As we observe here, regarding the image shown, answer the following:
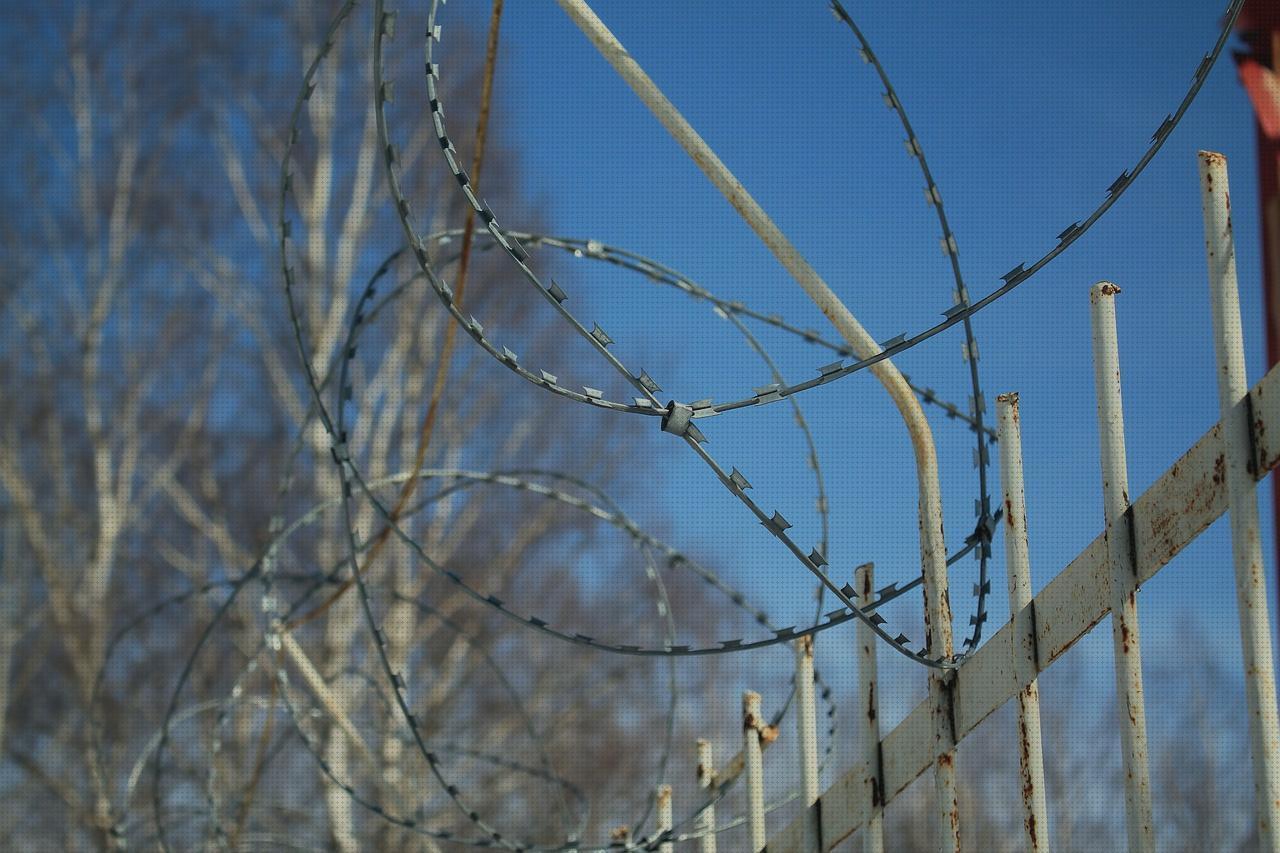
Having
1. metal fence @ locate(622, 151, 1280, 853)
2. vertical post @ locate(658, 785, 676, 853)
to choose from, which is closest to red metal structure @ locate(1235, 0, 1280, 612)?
vertical post @ locate(658, 785, 676, 853)

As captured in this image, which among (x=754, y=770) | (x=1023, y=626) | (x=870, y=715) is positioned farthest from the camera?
(x=754, y=770)

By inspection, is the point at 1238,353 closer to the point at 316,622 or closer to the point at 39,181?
the point at 316,622

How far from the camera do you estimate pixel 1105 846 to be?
568 inches

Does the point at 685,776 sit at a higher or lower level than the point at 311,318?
lower

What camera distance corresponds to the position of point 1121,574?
6.54ft

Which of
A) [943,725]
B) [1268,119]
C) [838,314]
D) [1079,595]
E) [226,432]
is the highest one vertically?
[226,432]

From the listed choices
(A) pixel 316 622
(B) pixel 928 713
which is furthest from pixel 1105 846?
(B) pixel 928 713

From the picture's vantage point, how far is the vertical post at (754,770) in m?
2.79

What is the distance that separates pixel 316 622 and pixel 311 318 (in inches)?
83.5

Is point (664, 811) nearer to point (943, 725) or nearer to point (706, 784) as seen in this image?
point (706, 784)

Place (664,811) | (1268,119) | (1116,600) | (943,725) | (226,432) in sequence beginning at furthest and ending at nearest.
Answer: (226,432) → (1268,119) → (664,811) → (943,725) → (1116,600)

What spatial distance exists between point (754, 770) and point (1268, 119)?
468 centimetres

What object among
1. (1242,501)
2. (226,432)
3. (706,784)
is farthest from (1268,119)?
(226,432)

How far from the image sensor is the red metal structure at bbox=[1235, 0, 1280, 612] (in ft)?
20.1
